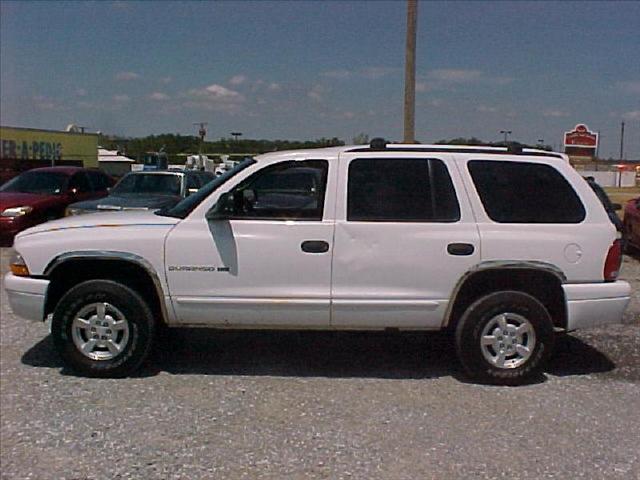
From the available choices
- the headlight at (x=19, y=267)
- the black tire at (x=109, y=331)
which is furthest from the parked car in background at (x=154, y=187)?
the black tire at (x=109, y=331)

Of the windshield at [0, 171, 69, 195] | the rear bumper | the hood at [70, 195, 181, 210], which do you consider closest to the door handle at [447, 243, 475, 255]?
the rear bumper

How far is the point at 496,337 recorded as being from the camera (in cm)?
451

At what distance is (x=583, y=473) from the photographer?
3209 millimetres

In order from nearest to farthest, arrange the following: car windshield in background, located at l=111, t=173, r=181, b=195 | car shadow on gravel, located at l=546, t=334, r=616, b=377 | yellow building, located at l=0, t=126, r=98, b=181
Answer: car shadow on gravel, located at l=546, t=334, r=616, b=377
car windshield in background, located at l=111, t=173, r=181, b=195
yellow building, located at l=0, t=126, r=98, b=181

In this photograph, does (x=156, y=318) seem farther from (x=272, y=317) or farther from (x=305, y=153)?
(x=305, y=153)

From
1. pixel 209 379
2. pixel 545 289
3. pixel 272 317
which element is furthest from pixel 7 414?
pixel 545 289

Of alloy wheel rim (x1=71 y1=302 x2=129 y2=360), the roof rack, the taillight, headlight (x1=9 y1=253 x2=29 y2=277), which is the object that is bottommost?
alloy wheel rim (x1=71 y1=302 x2=129 y2=360)

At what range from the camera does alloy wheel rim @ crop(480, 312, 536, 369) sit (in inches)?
177

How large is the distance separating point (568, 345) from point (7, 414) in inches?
190

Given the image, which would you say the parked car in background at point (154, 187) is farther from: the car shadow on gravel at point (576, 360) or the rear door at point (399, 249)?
the car shadow on gravel at point (576, 360)

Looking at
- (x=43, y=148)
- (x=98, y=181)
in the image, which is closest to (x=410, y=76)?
(x=98, y=181)

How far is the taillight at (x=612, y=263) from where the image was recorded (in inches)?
175

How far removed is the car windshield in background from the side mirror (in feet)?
22.2

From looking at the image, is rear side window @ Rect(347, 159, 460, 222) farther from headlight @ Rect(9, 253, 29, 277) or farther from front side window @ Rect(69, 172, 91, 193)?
front side window @ Rect(69, 172, 91, 193)
